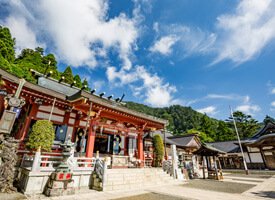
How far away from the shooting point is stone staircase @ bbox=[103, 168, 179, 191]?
7.67 m

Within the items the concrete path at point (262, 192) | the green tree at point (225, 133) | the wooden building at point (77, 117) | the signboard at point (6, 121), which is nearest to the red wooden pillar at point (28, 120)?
the wooden building at point (77, 117)

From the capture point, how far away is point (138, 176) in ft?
30.0

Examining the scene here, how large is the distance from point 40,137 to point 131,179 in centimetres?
523

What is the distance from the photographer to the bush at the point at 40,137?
268 inches

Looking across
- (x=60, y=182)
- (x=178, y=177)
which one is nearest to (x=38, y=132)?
(x=60, y=182)

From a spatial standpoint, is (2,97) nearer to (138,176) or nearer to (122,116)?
(122,116)

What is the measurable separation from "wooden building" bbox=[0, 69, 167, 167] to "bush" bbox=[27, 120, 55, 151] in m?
0.85

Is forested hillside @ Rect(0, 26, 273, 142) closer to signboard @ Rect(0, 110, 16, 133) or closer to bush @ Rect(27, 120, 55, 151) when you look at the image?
bush @ Rect(27, 120, 55, 151)

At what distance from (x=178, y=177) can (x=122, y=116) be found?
6360 millimetres

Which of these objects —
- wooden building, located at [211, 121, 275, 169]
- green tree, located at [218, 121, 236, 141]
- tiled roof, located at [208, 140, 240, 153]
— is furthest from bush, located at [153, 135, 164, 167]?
green tree, located at [218, 121, 236, 141]

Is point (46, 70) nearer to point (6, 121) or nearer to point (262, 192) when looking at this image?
point (6, 121)

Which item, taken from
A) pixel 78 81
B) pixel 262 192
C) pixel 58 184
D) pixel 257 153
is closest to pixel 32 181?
pixel 58 184

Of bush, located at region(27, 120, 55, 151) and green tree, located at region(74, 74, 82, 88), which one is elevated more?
green tree, located at region(74, 74, 82, 88)

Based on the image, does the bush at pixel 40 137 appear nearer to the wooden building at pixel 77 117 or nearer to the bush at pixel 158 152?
the wooden building at pixel 77 117
